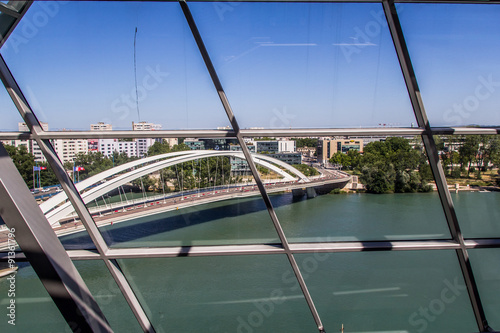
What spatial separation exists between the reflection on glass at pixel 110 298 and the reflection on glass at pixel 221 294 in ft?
0.56

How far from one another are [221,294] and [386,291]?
1.70 metres

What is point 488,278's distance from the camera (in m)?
3.01

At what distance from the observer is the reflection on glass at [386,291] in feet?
10.1

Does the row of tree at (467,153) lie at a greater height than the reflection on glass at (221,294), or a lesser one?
greater

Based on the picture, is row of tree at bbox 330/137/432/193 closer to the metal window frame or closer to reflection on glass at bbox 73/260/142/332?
the metal window frame

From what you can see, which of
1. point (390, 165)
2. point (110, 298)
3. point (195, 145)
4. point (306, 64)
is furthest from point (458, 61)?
point (110, 298)

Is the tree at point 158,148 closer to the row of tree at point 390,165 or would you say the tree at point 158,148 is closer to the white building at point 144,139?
the white building at point 144,139

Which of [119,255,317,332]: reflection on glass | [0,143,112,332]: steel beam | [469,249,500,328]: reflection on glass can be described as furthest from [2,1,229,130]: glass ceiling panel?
[469,249,500,328]: reflection on glass

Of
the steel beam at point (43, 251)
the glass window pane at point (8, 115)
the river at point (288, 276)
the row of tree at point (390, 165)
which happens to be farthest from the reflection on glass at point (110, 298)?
the row of tree at point (390, 165)

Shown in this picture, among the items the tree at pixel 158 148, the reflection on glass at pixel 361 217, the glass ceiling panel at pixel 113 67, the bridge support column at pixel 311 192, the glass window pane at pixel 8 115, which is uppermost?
the glass ceiling panel at pixel 113 67

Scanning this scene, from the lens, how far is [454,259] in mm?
2930

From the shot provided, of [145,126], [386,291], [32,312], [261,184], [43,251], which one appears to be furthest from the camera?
[386,291]

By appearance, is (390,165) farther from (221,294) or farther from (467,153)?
(221,294)

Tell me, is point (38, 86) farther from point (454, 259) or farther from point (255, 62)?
point (454, 259)
